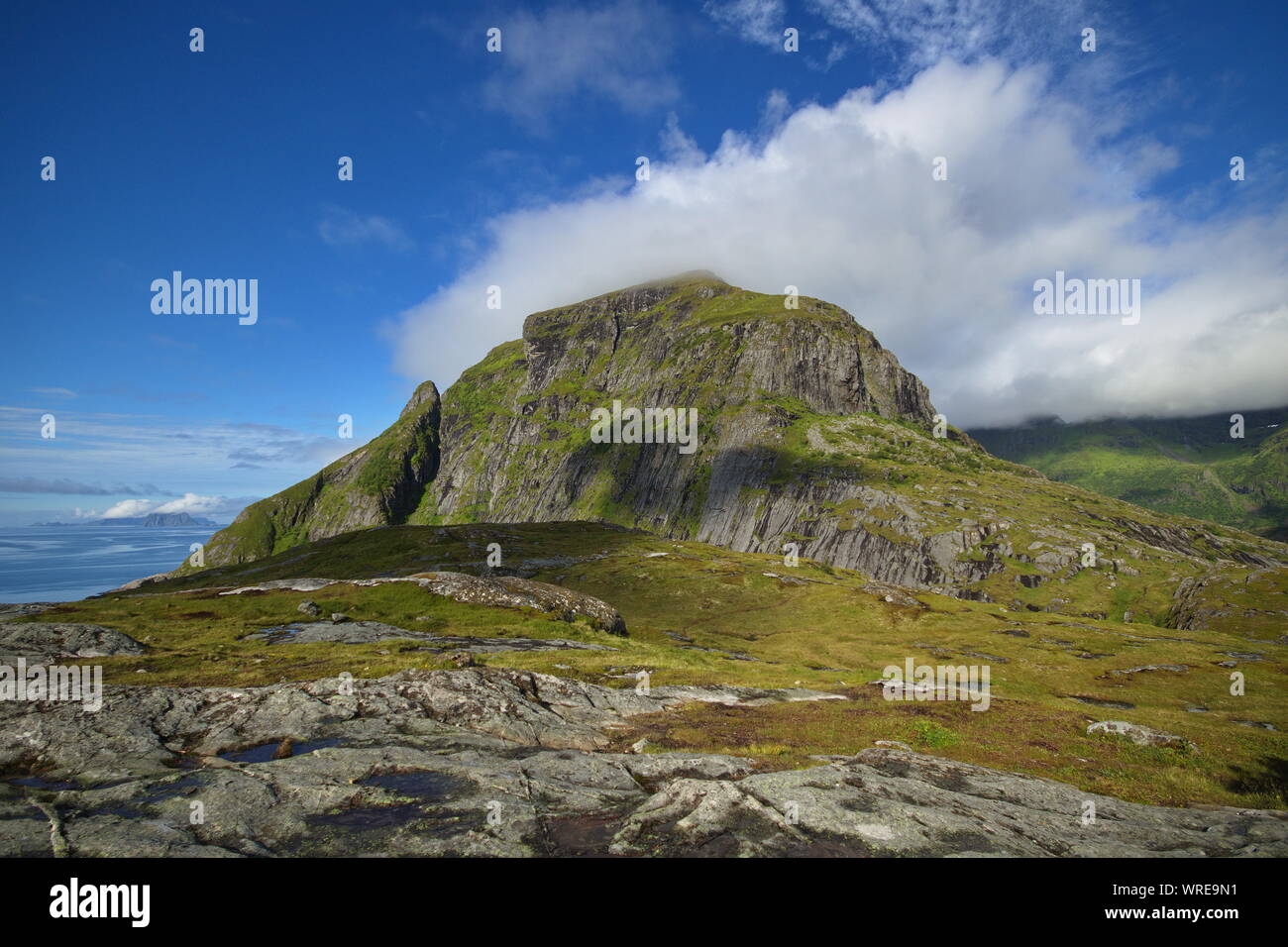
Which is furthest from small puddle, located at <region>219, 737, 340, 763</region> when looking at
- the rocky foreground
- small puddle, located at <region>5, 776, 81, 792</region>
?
small puddle, located at <region>5, 776, 81, 792</region>

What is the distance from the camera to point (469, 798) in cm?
1712

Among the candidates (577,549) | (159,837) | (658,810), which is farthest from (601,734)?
(577,549)

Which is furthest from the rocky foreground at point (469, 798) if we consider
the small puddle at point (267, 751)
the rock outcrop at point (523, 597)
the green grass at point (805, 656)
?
the rock outcrop at point (523, 597)

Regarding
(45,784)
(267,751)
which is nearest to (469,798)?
(267,751)

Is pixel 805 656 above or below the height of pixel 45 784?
below

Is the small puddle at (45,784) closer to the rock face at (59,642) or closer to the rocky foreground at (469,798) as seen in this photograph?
the rocky foreground at (469,798)

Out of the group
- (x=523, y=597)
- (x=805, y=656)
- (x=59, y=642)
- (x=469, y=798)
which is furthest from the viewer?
(x=805, y=656)

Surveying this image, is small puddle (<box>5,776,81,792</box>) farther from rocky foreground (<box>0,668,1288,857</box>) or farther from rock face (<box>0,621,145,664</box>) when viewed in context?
rock face (<box>0,621,145,664</box>)

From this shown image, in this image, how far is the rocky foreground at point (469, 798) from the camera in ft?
46.1

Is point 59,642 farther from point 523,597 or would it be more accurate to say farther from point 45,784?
point 523,597

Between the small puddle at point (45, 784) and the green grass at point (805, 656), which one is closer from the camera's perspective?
the small puddle at point (45, 784)
